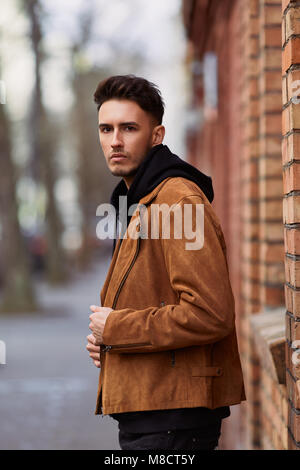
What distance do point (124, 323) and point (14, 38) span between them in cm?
1444

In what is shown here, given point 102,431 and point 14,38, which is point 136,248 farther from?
point 14,38

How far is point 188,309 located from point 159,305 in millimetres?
182

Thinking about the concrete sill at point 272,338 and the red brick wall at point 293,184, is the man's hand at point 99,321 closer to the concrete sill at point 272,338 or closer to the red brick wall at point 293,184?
the red brick wall at point 293,184

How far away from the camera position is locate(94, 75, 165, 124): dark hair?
2531 millimetres

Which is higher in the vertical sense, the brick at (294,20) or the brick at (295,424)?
the brick at (294,20)

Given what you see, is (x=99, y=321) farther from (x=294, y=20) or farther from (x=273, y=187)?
(x=273, y=187)

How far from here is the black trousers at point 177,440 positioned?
2395 mm

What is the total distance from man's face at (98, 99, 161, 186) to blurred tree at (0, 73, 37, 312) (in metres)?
12.6

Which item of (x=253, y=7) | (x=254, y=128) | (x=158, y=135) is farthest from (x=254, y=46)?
(x=158, y=135)

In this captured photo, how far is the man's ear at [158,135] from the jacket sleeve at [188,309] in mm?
354

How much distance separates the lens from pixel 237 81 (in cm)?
601

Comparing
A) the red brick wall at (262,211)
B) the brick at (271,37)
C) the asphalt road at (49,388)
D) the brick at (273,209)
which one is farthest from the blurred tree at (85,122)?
the brick at (273,209)
